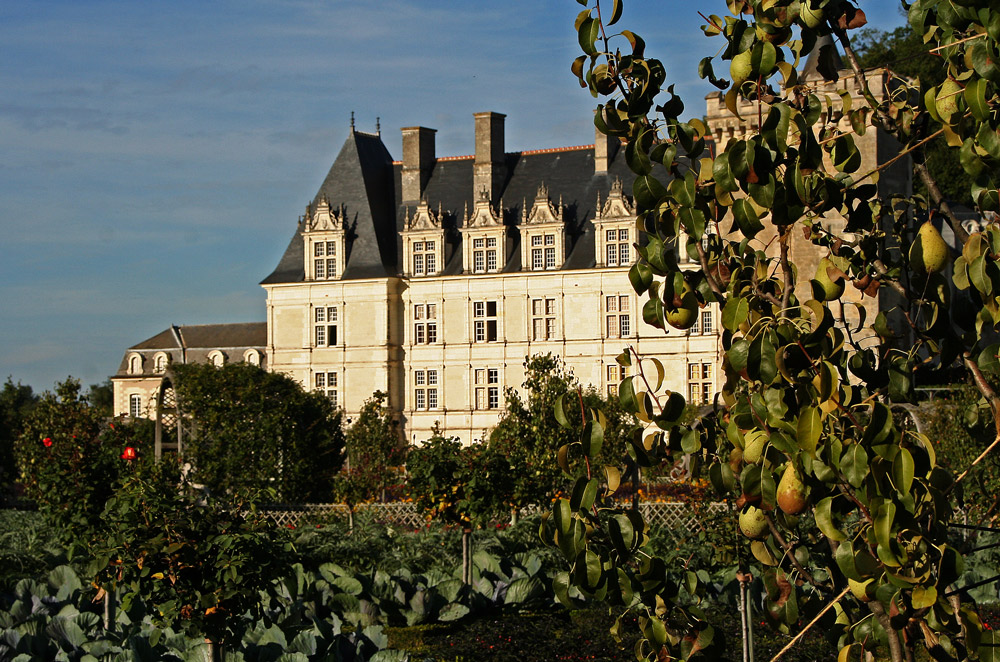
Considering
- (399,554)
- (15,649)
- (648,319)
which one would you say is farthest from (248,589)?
(399,554)

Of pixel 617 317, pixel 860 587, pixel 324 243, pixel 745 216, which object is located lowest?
pixel 860 587

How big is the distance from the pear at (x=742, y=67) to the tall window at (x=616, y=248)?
38226 millimetres

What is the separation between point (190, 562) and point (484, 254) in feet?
115

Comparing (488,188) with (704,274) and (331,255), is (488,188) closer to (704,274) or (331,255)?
(331,255)

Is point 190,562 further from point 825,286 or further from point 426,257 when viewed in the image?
point 426,257

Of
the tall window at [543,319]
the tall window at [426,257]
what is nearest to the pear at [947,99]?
the tall window at [543,319]

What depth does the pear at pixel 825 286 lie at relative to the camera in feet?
7.89

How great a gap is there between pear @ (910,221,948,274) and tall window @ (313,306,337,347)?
42231 mm

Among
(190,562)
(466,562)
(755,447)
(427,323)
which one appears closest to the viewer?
(755,447)

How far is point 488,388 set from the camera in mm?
42438

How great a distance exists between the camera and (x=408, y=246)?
43.4 meters

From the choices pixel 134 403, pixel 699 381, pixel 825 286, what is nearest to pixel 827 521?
pixel 825 286

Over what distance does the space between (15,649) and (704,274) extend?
25.5ft

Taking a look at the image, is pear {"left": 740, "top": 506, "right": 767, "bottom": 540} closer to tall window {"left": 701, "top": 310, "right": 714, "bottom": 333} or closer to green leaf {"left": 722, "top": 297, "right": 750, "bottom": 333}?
green leaf {"left": 722, "top": 297, "right": 750, "bottom": 333}
